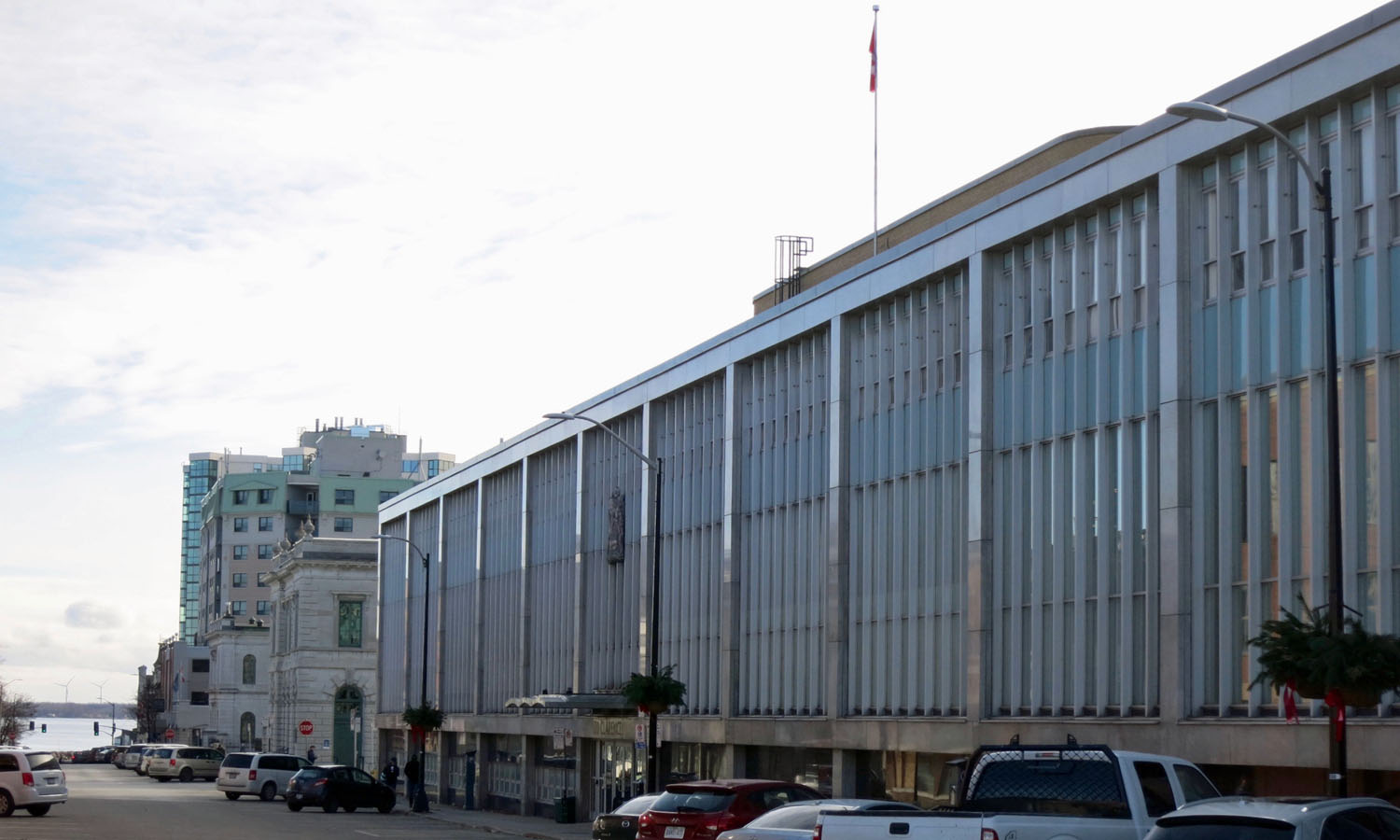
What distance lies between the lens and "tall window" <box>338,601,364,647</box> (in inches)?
4375

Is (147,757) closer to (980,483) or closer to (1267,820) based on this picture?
(980,483)

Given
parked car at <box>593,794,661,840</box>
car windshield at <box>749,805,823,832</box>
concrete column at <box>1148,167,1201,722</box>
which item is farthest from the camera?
parked car at <box>593,794,661,840</box>

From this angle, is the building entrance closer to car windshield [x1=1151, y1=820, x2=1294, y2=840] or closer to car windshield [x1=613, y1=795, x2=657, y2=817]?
car windshield [x1=613, y1=795, x2=657, y2=817]

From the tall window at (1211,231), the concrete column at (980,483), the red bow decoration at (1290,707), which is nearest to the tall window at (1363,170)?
the tall window at (1211,231)

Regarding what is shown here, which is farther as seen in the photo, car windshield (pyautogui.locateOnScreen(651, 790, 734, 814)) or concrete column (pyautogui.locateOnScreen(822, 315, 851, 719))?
concrete column (pyautogui.locateOnScreen(822, 315, 851, 719))

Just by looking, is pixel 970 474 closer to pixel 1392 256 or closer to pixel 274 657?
pixel 1392 256

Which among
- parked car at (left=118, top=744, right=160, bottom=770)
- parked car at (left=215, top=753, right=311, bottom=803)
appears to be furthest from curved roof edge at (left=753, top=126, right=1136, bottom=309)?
parked car at (left=118, top=744, right=160, bottom=770)

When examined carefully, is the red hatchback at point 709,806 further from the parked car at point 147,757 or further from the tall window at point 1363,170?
the parked car at point 147,757

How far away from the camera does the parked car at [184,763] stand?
9169 centimetres

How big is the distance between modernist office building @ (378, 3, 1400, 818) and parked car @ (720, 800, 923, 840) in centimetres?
634

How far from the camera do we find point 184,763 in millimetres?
91812

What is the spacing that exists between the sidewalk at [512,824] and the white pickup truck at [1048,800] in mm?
26603

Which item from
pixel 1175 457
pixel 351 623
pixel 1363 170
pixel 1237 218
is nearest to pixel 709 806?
pixel 1175 457

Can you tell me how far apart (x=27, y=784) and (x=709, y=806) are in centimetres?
2700
